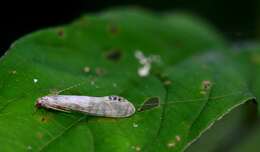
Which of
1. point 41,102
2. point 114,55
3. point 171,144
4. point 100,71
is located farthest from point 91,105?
point 114,55

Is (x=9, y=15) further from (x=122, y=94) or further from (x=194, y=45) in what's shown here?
(x=122, y=94)

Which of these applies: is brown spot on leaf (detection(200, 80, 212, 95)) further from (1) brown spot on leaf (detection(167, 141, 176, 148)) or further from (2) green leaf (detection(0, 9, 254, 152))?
(1) brown spot on leaf (detection(167, 141, 176, 148))

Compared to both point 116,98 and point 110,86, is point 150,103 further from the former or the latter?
point 110,86

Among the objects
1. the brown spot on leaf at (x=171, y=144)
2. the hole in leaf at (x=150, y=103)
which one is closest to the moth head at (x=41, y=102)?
the hole in leaf at (x=150, y=103)

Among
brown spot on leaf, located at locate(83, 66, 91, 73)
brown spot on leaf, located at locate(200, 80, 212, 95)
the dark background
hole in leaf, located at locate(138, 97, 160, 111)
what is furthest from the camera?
the dark background

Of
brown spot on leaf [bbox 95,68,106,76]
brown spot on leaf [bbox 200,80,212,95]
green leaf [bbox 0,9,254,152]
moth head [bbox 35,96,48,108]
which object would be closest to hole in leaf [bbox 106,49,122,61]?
green leaf [bbox 0,9,254,152]

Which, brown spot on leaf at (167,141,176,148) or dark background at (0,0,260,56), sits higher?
brown spot on leaf at (167,141,176,148)
